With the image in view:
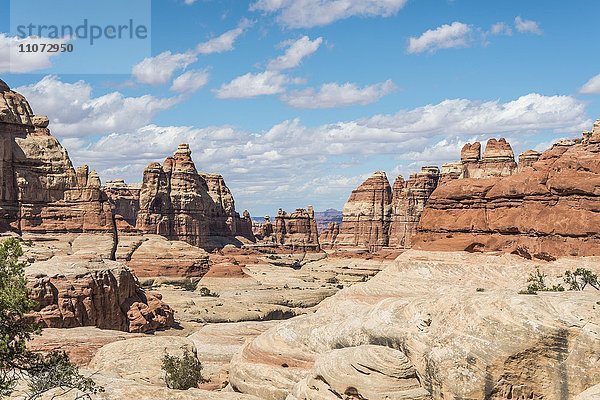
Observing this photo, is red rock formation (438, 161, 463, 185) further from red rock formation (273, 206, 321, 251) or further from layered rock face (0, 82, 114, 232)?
layered rock face (0, 82, 114, 232)

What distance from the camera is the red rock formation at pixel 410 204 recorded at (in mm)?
171875

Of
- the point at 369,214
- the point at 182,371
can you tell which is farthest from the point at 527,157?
the point at 182,371

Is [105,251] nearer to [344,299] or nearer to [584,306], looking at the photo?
[344,299]

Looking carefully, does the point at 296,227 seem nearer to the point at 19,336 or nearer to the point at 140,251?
the point at 140,251

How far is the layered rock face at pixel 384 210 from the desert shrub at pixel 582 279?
12653 cm

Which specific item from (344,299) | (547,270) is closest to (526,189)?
(547,270)

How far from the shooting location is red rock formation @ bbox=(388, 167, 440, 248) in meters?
172

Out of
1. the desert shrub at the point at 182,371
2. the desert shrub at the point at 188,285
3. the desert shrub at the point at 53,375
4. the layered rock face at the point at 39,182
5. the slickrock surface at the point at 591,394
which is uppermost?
the layered rock face at the point at 39,182

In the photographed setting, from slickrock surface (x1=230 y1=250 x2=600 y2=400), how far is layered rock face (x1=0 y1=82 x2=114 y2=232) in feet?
230

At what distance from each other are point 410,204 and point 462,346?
502ft

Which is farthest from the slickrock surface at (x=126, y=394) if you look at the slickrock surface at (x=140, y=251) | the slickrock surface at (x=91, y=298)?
the slickrock surface at (x=140, y=251)

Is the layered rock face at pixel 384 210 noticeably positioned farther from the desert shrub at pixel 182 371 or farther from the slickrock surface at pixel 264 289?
the desert shrub at pixel 182 371

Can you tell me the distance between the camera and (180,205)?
6122 inches

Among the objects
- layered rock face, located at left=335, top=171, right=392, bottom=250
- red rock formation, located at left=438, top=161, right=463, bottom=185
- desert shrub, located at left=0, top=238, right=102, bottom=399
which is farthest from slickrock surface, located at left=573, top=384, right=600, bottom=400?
layered rock face, located at left=335, top=171, right=392, bottom=250
